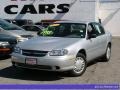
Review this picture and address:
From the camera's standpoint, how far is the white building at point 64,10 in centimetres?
3416

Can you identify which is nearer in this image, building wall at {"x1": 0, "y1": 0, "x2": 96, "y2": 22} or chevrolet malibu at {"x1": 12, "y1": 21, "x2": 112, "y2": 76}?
chevrolet malibu at {"x1": 12, "y1": 21, "x2": 112, "y2": 76}

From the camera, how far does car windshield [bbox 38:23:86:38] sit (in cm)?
960

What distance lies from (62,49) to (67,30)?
1.63m

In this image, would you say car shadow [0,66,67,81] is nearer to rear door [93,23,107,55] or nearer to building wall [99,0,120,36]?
rear door [93,23,107,55]

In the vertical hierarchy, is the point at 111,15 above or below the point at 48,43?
above

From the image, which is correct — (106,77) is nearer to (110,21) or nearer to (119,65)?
(119,65)

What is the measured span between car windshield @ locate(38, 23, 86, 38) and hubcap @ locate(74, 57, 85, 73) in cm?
87

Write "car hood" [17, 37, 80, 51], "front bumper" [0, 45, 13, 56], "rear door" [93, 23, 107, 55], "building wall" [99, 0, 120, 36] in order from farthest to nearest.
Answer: "building wall" [99, 0, 120, 36] < "front bumper" [0, 45, 13, 56] < "rear door" [93, 23, 107, 55] < "car hood" [17, 37, 80, 51]

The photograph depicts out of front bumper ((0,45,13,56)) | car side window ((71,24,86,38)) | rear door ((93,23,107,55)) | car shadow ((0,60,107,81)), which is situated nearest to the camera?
car shadow ((0,60,107,81))

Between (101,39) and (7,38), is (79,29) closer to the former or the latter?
(101,39)

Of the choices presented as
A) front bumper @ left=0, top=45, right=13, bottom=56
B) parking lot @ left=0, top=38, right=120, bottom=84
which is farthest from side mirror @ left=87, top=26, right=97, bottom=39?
front bumper @ left=0, top=45, right=13, bottom=56

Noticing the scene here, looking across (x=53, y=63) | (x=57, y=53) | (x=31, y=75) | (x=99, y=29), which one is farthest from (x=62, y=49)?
(x=99, y=29)

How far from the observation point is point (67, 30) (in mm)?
9844

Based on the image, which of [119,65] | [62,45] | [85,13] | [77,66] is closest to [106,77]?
[77,66]
